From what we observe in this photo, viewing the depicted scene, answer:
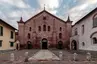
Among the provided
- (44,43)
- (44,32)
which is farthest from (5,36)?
(44,43)

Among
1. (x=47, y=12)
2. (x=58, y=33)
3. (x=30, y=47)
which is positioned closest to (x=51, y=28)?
(x=58, y=33)

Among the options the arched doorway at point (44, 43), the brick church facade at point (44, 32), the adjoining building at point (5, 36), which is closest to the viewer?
the adjoining building at point (5, 36)

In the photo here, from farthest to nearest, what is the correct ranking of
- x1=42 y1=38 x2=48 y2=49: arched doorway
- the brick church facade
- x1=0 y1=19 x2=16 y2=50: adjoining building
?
x1=42 y1=38 x2=48 y2=49: arched doorway → the brick church facade → x1=0 y1=19 x2=16 y2=50: adjoining building

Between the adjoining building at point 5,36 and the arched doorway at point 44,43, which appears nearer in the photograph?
the adjoining building at point 5,36

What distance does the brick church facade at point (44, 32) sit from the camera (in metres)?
38.3

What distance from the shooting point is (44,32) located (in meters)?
38.6

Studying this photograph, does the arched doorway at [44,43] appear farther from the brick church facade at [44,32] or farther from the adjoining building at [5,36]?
the adjoining building at [5,36]

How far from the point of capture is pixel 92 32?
19094mm

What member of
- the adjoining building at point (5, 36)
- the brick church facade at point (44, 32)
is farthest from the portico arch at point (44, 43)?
the adjoining building at point (5, 36)

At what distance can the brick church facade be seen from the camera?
3828 cm

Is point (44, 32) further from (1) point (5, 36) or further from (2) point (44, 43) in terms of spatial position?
(1) point (5, 36)

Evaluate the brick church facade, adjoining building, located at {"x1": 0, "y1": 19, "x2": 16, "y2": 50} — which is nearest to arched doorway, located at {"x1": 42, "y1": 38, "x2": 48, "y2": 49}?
the brick church facade

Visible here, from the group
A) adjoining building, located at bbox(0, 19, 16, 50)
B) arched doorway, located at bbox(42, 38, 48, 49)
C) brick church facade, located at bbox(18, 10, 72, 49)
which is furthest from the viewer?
arched doorway, located at bbox(42, 38, 48, 49)

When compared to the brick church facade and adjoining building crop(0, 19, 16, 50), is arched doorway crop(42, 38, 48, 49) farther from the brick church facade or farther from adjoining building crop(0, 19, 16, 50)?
adjoining building crop(0, 19, 16, 50)
